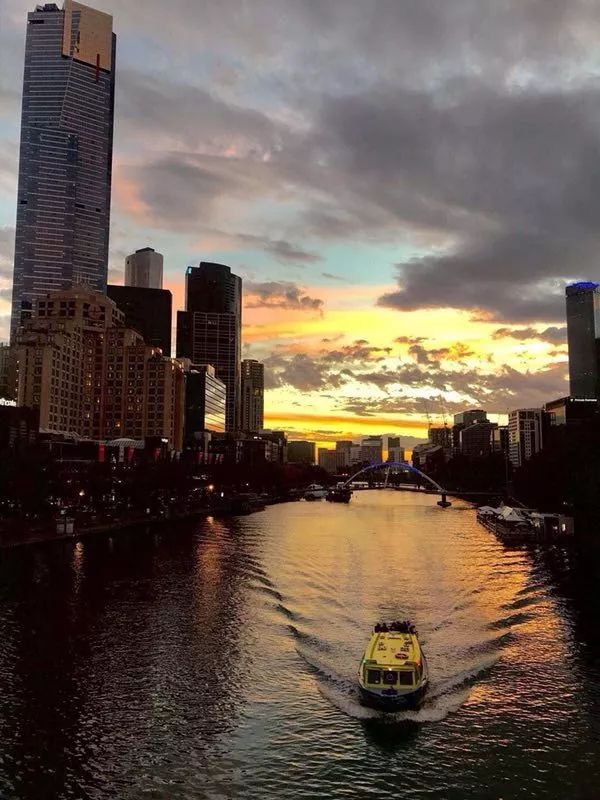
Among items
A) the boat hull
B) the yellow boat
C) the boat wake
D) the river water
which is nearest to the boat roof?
the yellow boat

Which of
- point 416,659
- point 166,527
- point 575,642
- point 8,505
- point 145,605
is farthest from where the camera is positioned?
point 166,527

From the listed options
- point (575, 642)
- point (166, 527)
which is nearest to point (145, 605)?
point (575, 642)

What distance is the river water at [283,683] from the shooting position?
34.9 m

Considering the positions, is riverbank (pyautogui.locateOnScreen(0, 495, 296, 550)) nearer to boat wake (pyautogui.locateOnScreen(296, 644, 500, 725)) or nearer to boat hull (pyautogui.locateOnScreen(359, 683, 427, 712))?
boat wake (pyautogui.locateOnScreen(296, 644, 500, 725))

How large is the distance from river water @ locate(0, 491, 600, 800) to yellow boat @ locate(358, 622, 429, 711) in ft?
3.15

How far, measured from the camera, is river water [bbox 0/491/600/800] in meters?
34.9

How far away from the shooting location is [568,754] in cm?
3747

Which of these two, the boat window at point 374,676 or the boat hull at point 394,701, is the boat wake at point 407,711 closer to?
the boat hull at point 394,701

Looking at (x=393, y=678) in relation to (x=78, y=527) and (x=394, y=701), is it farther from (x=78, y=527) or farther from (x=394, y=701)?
(x=78, y=527)

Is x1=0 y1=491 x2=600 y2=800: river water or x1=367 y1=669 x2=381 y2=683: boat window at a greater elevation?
x1=367 y1=669 x2=381 y2=683: boat window

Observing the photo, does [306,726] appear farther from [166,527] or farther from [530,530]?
[166,527]

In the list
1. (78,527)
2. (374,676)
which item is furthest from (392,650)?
(78,527)

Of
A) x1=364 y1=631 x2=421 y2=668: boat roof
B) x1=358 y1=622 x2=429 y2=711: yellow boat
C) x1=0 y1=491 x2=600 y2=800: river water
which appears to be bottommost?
x1=0 y1=491 x2=600 y2=800: river water

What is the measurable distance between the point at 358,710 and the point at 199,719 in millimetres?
9860
